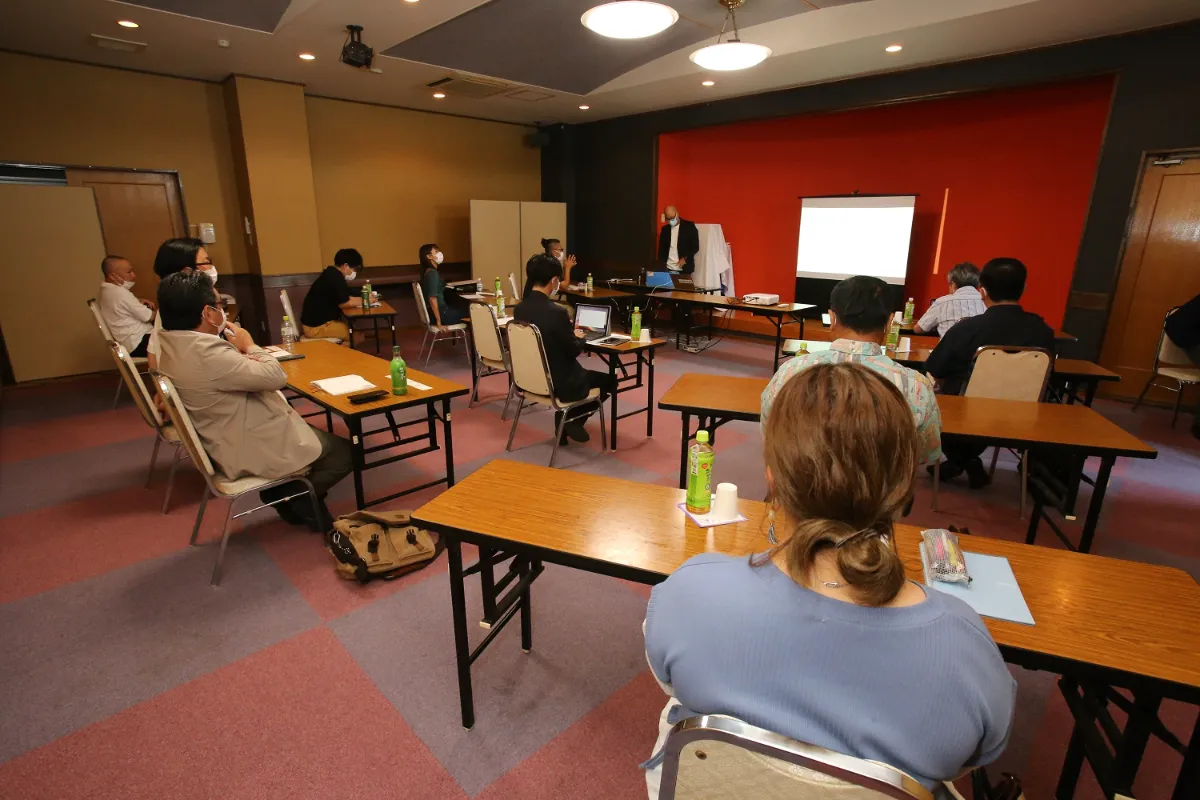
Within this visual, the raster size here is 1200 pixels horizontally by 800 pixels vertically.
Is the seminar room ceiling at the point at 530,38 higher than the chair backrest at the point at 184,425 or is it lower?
higher

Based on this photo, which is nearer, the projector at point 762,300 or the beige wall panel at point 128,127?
the beige wall panel at point 128,127

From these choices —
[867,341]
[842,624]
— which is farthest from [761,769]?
[867,341]

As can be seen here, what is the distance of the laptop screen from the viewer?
4.28 meters

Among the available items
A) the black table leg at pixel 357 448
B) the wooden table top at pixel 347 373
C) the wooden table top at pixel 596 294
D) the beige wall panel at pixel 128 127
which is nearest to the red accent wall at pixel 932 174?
the wooden table top at pixel 596 294

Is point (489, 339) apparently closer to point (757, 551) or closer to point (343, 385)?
point (343, 385)

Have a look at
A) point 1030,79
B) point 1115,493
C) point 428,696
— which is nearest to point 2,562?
point 428,696

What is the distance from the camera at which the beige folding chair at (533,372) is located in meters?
3.43

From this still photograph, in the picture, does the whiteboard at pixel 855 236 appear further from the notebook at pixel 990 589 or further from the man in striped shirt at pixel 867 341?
the notebook at pixel 990 589

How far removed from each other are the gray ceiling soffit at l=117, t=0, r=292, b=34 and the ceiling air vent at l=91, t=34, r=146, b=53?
1.06 m

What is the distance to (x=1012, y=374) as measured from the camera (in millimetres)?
2953

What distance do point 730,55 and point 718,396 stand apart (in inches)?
106

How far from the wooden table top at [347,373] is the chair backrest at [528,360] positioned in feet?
1.71

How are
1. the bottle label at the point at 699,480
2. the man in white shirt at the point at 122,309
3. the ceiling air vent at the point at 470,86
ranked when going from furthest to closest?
the ceiling air vent at the point at 470,86
the man in white shirt at the point at 122,309
the bottle label at the point at 699,480

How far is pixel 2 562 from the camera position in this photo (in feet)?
8.47
